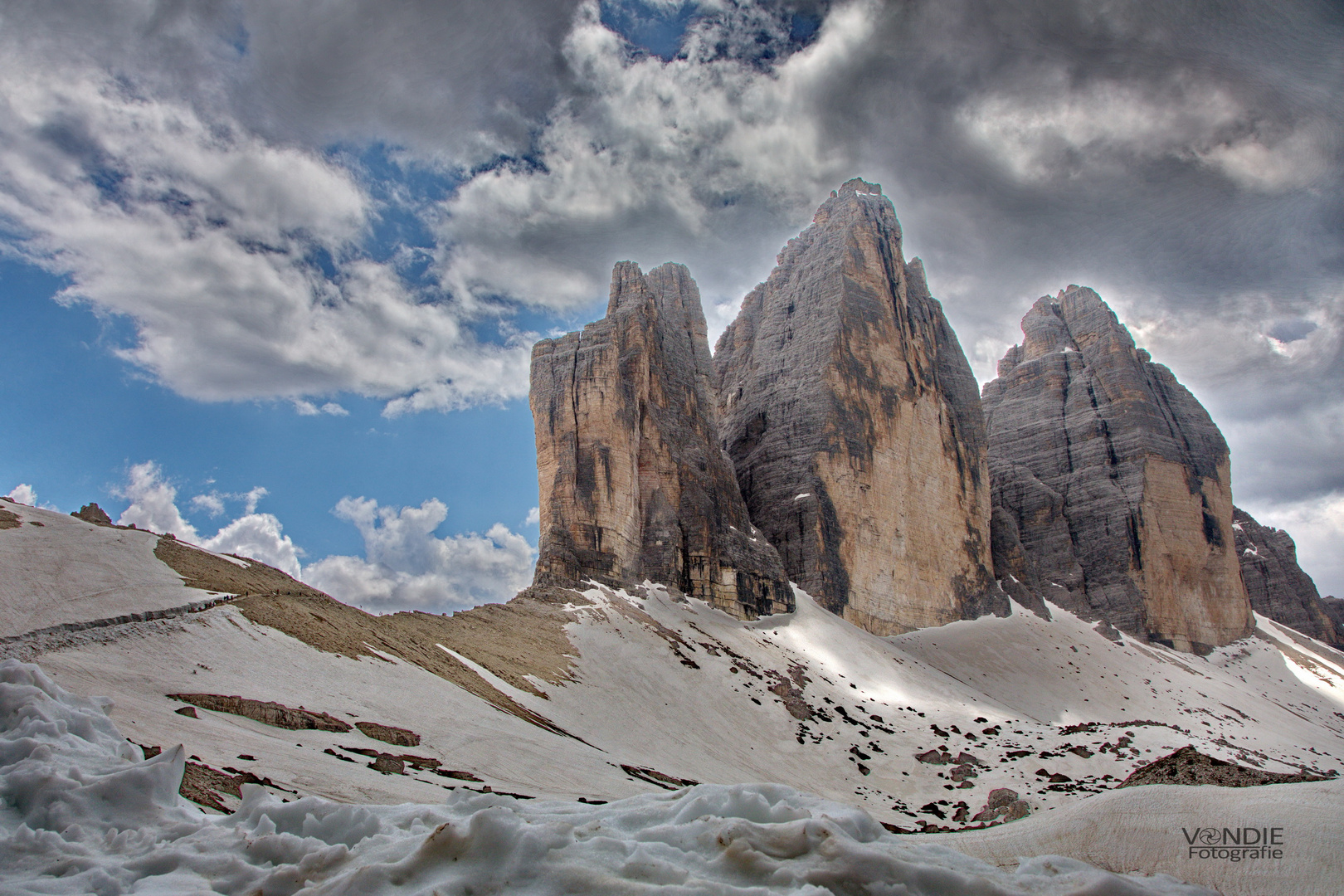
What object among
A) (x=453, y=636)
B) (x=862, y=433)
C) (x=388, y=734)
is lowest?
(x=388, y=734)

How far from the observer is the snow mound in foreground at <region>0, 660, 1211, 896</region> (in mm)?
3541

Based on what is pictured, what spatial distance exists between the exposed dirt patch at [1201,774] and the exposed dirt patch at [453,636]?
11132mm

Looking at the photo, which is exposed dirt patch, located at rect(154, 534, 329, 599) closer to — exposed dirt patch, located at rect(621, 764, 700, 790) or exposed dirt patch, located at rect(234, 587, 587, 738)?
exposed dirt patch, located at rect(234, 587, 587, 738)

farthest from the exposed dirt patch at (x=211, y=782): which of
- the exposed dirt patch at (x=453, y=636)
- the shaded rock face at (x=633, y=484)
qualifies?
the shaded rock face at (x=633, y=484)

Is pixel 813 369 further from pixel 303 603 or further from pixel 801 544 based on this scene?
pixel 303 603

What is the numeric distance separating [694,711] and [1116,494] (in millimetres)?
58199

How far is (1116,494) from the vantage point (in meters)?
Answer: 64.8

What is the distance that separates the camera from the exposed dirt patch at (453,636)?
1400 cm

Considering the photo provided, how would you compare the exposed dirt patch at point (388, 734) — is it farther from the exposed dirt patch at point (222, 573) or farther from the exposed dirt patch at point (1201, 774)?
the exposed dirt patch at point (1201, 774)

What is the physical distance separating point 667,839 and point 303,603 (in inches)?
560

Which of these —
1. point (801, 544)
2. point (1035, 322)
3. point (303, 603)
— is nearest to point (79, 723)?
point (303, 603)

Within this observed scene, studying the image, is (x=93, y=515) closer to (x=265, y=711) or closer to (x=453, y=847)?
(x=265, y=711)

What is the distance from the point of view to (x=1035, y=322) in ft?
259

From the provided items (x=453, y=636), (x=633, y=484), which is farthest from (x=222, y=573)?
(x=633, y=484)
